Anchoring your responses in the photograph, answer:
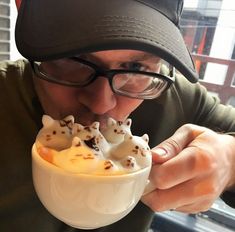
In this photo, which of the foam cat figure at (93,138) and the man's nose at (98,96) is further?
the man's nose at (98,96)

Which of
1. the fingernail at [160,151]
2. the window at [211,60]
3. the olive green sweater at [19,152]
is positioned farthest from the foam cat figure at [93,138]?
the window at [211,60]

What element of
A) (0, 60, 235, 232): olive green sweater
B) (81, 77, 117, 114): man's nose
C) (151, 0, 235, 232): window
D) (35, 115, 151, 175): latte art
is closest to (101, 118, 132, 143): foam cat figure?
(35, 115, 151, 175): latte art

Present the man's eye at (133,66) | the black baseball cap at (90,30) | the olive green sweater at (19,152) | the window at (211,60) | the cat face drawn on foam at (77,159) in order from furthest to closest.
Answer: the window at (211,60), the olive green sweater at (19,152), the man's eye at (133,66), the black baseball cap at (90,30), the cat face drawn on foam at (77,159)

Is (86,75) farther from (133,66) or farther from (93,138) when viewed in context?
(93,138)

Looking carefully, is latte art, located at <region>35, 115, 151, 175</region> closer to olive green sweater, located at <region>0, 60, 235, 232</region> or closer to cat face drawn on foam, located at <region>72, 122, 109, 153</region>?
cat face drawn on foam, located at <region>72, 122, 109, 153</region>

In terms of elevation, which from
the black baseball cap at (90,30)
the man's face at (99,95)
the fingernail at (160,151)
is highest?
the black baseball cap at (90,30)

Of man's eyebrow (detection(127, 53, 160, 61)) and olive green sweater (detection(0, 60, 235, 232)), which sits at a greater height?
man's eyebrow (detection(127, 53, 160, 61))

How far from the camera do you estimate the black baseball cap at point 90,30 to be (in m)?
0.50

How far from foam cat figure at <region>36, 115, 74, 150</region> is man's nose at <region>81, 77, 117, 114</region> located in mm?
132

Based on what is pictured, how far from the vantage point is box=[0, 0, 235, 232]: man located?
1.70 ft

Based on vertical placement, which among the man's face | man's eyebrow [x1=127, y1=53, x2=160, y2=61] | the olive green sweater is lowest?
the olive green sweater

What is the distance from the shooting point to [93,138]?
0.41m

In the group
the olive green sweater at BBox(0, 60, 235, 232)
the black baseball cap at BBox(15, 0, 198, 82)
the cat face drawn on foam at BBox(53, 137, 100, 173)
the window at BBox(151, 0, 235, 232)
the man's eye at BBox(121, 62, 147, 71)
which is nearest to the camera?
the cat face drawn on foam at BBox(53, 137, 100, 173)

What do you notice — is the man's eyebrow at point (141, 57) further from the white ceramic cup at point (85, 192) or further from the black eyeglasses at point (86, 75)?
the white ceramic cup at point (85, 192)
